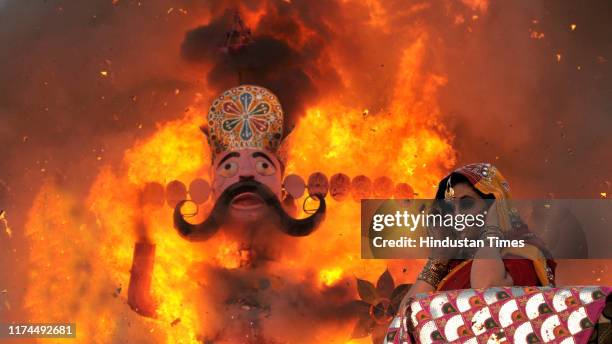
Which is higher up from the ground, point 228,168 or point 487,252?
point 228,168

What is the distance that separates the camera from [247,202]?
7.01m

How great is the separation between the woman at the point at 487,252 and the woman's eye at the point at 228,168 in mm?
3163

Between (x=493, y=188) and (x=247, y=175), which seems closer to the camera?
(x=493, y=188)

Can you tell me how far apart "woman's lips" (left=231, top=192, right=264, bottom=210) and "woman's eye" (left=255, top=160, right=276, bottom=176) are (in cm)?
20

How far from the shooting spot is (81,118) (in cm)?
719

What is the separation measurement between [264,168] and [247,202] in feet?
0.98

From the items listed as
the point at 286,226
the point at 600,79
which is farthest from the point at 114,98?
the point at 600,79

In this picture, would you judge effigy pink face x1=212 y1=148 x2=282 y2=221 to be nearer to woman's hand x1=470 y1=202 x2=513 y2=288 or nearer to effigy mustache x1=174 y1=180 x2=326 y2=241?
effigy mustache x1=174 y1=180 x2=326 y2=241

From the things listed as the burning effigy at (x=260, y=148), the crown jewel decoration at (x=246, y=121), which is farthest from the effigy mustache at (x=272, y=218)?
the crown jewel decoration at (x=246, y=121)

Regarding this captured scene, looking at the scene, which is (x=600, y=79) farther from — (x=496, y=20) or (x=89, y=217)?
(x=89, y=217)

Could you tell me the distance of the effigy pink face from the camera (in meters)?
6.92

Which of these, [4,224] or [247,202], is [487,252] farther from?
[4,224]

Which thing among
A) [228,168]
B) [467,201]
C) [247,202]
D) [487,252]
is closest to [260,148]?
[228,168]

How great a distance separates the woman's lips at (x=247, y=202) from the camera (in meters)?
6.98
